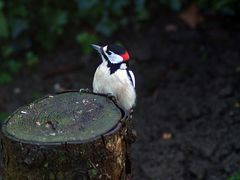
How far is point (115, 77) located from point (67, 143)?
957 millimetres

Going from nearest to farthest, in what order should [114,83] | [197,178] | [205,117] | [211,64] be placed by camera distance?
[114,83], [197,178], [205,117], [211,64]

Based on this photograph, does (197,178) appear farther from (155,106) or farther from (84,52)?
(84,52)

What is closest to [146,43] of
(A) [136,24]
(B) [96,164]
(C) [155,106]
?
(A) [136,24]

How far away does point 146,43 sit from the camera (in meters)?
7.26

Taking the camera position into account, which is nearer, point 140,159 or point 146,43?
point 140,159

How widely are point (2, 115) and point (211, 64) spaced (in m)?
2.13

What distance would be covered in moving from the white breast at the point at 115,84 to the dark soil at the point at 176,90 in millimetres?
1207

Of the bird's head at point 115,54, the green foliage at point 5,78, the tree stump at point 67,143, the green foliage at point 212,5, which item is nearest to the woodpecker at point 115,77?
the bird's head at point 115,54

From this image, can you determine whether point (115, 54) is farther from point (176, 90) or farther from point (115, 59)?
point (176, 90)

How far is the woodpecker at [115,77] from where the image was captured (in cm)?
432

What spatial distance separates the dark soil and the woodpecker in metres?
1.22

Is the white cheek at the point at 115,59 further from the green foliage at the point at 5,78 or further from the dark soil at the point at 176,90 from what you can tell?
the green foliage at the point at 5,78

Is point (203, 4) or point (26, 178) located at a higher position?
point (26, 178)

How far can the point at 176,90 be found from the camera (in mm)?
6582
